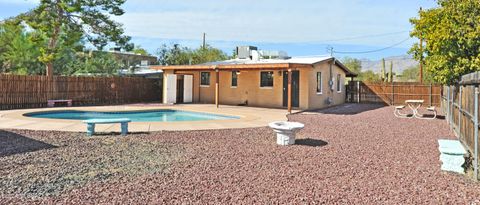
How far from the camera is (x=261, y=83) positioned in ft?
59.8

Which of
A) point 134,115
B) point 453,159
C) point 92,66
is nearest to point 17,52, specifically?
point 92,66

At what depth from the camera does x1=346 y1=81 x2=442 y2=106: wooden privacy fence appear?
21250 millimetres

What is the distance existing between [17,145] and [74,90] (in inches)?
475

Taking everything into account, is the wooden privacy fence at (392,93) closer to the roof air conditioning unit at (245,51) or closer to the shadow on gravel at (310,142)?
the roof air conditioning unit at (245,51)

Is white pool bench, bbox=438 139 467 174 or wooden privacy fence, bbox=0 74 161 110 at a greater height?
wooden privacy fence, bbox=0 74 161 110

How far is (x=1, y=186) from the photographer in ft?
14.2

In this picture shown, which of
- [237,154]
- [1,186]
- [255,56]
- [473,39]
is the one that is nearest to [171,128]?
[237,154]

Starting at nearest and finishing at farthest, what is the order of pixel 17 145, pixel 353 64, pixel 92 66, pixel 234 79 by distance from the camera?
1. pixel 17 145
2. pixel 234 79
3. pixel 92 66
4. pixel 353 64

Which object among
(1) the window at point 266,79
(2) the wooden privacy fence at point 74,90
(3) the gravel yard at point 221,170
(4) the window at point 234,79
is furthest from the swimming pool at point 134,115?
(3) the gravel yard at point 221,170

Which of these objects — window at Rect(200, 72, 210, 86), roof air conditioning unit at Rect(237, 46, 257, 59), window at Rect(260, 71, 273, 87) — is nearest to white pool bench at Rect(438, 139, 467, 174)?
window at Rect(260, 71, 273, 87)

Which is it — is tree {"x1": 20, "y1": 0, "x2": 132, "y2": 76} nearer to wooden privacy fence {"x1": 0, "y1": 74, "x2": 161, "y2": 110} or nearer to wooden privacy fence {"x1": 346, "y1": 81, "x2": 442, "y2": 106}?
wooden privacy fence {"x1": 0, "y1": 74, "x2": 161, "y2": 110}

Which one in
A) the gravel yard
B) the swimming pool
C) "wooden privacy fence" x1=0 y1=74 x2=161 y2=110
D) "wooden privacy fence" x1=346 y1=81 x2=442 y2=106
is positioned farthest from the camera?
"wooden privacy fence" x1=346 y1=81 x2=442 y2=106

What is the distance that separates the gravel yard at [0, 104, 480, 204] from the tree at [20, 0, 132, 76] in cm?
1169

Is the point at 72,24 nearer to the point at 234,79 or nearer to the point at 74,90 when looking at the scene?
the point at 74,90
